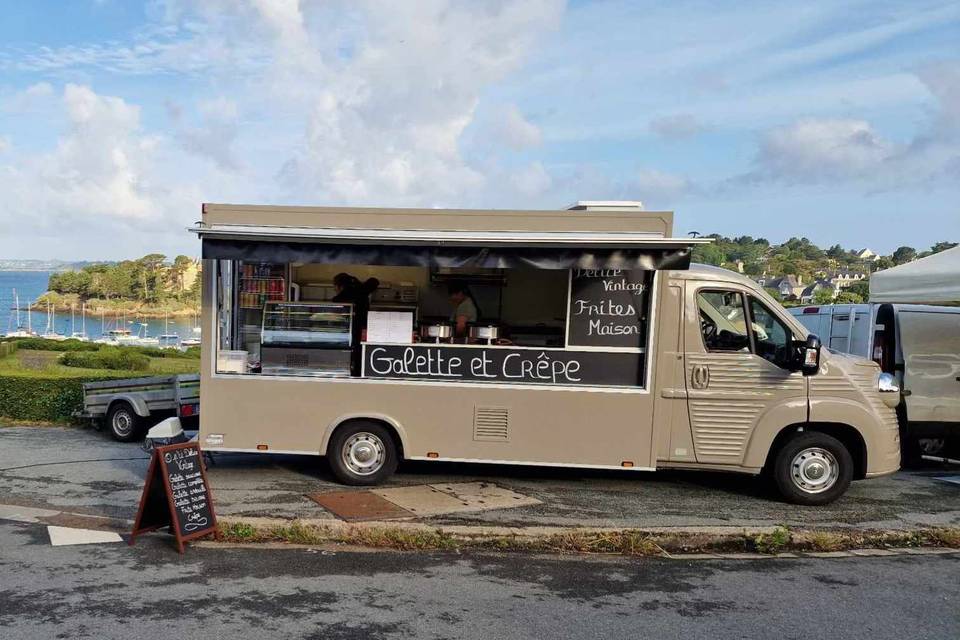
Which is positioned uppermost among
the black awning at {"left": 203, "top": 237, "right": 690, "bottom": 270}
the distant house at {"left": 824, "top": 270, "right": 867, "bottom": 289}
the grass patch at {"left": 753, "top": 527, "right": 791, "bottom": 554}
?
the distant house at {"left": 824, "top": 270, "right": 867, "bottom": 289}

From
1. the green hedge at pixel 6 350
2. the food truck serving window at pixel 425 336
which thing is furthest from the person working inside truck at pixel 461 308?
the green hedge at pixel 6 350

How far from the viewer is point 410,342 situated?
25.5 feet

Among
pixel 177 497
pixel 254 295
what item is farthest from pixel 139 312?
pixel 177 497

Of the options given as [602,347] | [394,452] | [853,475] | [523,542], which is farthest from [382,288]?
[853,475]

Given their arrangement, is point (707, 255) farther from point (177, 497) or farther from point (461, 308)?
point (177, 497)

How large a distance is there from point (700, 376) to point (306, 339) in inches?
158

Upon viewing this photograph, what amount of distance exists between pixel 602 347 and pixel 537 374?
0.71 meters

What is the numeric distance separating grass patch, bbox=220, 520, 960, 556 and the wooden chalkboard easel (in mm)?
267

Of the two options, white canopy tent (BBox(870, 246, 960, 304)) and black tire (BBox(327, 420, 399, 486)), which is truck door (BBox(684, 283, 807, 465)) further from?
white canopy tent (BBox(870, 246, 960, 304))

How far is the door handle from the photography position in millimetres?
7496

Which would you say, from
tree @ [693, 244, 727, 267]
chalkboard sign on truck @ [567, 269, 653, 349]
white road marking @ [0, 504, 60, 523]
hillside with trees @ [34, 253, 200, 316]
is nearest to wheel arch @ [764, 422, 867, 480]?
chalkboard sign on truck @ [567, 269, 653, 349]

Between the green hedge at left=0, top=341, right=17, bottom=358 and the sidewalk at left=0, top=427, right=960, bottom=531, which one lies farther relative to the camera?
the green hedge at left=0, top=341, right=17, bottom=358

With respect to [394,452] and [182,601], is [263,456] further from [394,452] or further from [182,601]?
[182,601]

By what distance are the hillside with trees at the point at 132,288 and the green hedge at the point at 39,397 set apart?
12748 centimetres
